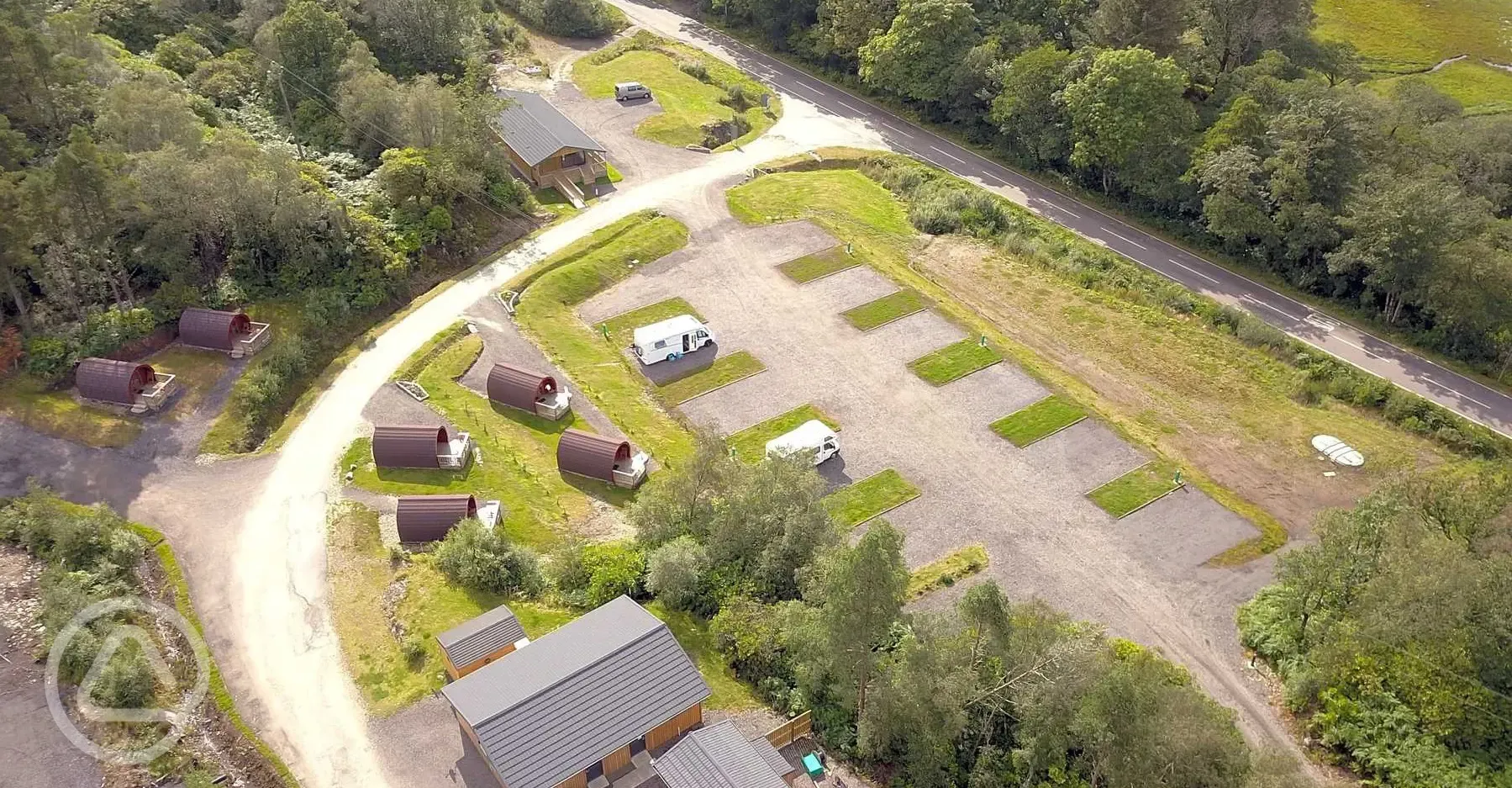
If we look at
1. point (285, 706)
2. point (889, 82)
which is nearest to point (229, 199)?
point (285, 706)

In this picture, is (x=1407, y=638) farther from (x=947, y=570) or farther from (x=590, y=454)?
(x=590, y=454)

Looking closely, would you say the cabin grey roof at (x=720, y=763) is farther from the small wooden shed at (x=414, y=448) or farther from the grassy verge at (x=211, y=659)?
the small wooden shed at (x=414, y=448)

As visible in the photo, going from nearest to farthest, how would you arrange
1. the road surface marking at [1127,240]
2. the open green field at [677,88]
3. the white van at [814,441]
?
the white van at [814,441] → the road surface marking at [1127,240] → the open green field at [677,88]

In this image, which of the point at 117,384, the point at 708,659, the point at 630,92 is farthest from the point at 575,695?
the point at 630,92

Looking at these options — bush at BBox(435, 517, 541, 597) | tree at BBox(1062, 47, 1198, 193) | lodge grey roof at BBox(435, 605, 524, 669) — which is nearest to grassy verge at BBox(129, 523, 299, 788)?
lodge grey roof at BBox(435, 605, 524, 669)

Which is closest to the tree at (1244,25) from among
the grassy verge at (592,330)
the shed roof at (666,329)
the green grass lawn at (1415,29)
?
the green grass lawn at (1415,29)

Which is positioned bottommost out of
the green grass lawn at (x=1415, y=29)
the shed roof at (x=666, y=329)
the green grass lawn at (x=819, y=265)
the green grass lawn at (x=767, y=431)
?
the green grass lawn at (x=767, y=431)
